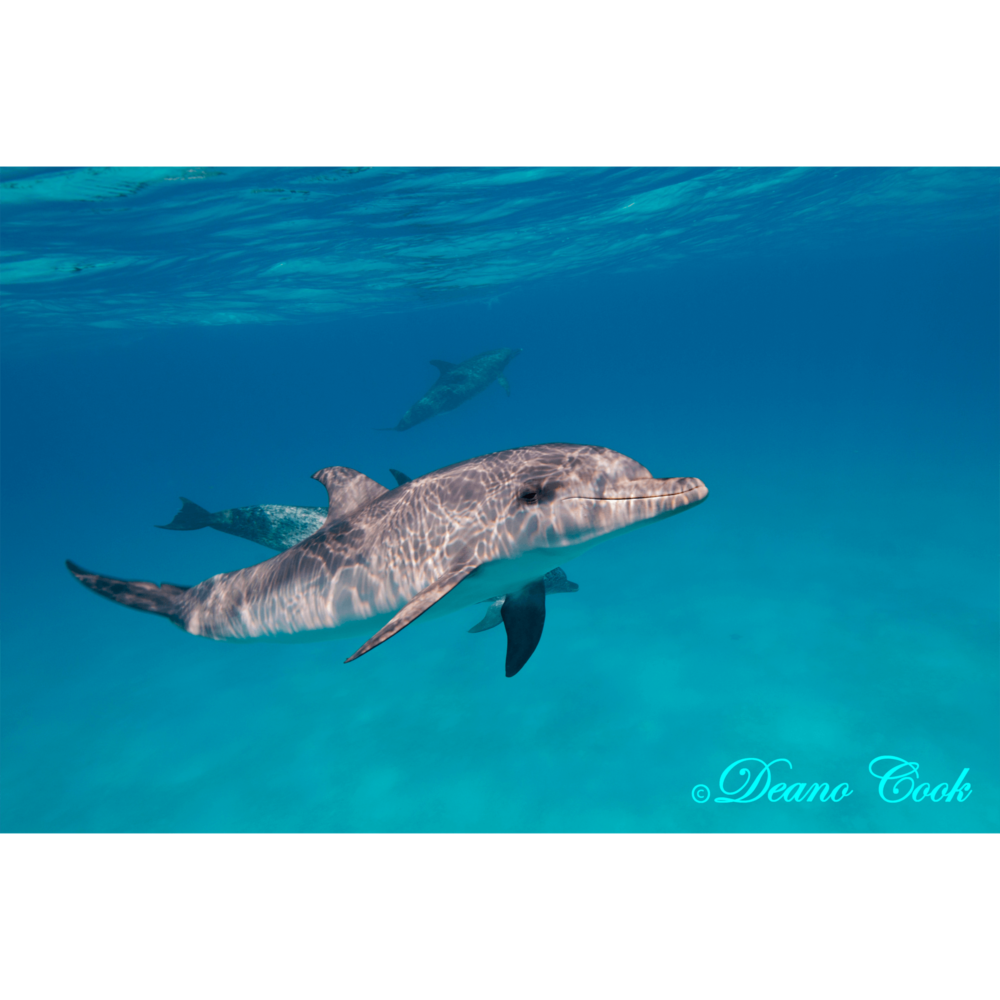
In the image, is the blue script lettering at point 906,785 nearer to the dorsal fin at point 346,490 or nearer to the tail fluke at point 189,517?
the dorsal fin at point 346,490

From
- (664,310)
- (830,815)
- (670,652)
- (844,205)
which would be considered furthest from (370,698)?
(664,310)

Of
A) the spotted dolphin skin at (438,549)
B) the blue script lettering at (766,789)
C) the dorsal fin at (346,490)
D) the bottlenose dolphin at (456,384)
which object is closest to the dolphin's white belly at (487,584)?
the spotted dolphin skin at (438,549)

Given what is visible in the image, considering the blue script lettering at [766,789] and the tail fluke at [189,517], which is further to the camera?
the tail fluke at [189,517]

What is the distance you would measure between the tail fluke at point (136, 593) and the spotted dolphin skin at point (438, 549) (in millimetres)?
12

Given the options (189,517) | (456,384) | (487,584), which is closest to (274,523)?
(189,517)

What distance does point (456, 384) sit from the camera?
85.2ft

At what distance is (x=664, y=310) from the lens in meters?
90.4

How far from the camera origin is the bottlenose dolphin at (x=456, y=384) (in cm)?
2505

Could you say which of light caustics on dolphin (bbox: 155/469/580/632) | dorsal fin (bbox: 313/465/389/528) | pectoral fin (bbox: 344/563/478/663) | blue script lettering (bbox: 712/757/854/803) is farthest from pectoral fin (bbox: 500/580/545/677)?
blue script lettering (bbox: 712/757/854/803)

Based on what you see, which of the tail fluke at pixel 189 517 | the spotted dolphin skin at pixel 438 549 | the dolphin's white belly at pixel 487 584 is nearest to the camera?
the spotted dolphin skin at pixel 438 549

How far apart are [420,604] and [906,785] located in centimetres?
839

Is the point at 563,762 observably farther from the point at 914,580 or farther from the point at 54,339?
the point at 54,339

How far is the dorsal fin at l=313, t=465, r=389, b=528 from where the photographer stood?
5672 millimetres

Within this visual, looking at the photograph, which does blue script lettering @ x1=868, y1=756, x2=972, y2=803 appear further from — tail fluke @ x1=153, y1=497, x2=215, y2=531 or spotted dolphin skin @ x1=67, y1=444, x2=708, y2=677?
tail fluke @ x1=153, y1=497, x2=215, y2=531
